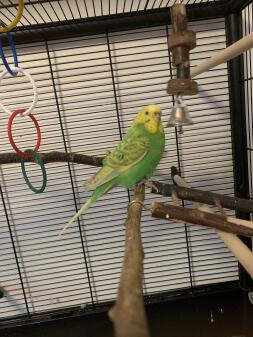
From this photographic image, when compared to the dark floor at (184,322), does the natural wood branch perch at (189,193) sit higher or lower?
higher

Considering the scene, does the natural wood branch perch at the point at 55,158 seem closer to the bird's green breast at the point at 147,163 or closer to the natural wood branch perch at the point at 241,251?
the bird's green breast at the point at 147,163

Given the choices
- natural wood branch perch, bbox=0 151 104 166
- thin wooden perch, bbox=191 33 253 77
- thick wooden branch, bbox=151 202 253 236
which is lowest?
thick wooden branch, bbox=151 202 253 236

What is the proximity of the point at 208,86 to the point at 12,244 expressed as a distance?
84 centimetres

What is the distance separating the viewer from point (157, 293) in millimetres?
1080

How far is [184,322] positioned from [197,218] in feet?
1.76

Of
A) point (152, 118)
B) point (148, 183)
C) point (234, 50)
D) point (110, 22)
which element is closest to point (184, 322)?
point (148, 183)

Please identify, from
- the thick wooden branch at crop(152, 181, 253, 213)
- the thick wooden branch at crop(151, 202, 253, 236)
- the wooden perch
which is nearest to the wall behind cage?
the thick wooden branch at crop(152, 181, 253, 213)

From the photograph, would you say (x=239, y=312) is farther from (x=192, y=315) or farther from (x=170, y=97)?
(x=170, y=97)

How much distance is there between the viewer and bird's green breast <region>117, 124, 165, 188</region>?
2.57 feet

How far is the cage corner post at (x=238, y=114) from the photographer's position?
875mm

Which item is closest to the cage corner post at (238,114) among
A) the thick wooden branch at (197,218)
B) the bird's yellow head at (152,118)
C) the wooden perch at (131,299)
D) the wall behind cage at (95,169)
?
the wall behind cage at (95,169)

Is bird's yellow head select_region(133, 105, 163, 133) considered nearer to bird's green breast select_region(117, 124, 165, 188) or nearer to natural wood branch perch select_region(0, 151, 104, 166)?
bird's green breast select_region(117, 124, 165, 188)

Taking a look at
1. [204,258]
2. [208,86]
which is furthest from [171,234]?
[208,86]

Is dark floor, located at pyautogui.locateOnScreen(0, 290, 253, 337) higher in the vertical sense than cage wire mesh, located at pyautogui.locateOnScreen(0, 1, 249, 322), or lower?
lower
